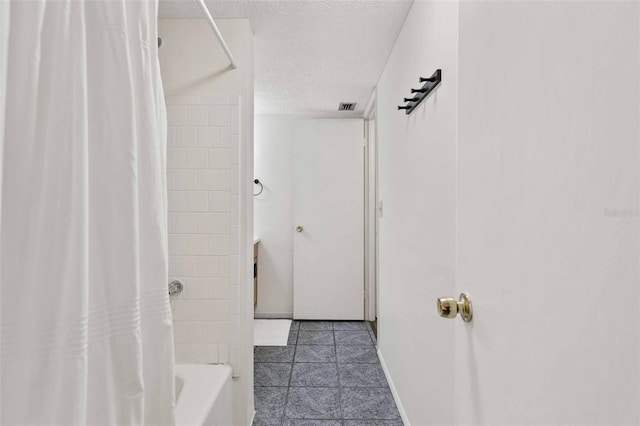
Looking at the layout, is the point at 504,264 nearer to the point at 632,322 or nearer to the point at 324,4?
the point at 632,322

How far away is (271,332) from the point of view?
335 cm

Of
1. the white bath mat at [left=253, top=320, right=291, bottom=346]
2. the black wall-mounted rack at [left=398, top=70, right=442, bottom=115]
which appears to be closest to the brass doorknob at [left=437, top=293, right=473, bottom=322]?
the black wall-mounted rack at [left=398, top=70, right=442, bottom=115]

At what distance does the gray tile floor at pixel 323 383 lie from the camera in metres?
2.00

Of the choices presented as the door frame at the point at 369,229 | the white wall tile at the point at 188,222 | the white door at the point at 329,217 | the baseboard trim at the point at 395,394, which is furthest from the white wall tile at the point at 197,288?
the door frame at the point at 369,229

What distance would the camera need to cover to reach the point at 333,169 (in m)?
3.64

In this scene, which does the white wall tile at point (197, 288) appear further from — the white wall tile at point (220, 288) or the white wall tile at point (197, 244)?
the white wall tile at point (197, 244)

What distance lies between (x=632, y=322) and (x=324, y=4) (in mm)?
1802

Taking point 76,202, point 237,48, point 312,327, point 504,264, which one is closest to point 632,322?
point 504,264

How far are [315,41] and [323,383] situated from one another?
7.16 ft

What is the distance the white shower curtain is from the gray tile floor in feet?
5.02

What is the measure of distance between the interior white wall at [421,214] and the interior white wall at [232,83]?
86 centimetres

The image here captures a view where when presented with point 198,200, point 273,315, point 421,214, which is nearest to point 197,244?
point 198,200

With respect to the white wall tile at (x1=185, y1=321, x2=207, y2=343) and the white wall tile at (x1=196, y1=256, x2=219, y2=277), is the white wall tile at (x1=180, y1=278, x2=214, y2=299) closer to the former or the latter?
the white wall tile at (x1=196, y1=256, x2=219, y2=277)

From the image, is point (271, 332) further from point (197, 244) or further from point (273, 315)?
point (197, 244)
